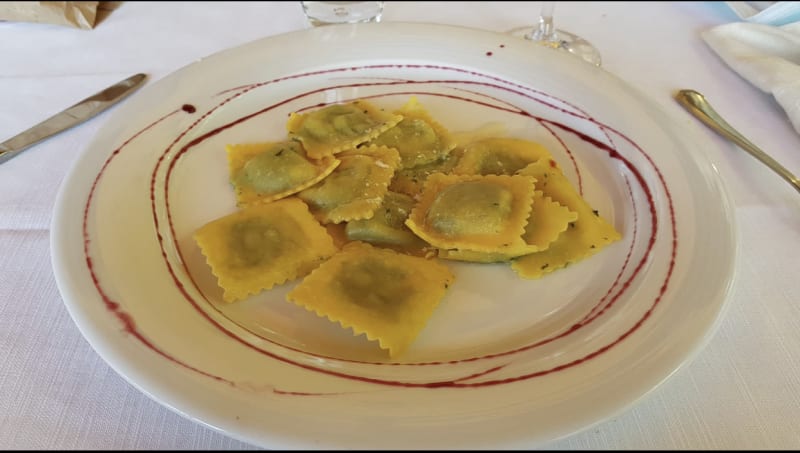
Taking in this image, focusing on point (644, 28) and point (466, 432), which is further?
point (644, 28)

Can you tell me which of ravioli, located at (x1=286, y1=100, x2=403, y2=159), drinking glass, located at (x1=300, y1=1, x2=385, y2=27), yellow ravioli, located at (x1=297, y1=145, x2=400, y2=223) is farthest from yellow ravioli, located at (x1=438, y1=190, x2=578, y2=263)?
drinking glass, located at (x1=300, y1=1, x2=385, y2=27)

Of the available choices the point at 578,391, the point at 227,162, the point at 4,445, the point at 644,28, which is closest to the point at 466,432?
the point at 578,391

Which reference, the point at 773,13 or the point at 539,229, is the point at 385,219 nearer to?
the point at 539,229

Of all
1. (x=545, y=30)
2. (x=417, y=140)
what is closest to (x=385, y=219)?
(x=417, y=140)

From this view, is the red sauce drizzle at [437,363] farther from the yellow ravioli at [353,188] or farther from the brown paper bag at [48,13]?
the brown paper bag at [48,13]

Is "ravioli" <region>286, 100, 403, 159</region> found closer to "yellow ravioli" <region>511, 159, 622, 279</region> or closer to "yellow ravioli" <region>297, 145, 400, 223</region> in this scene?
"yellow ravioli" <region>297, 145, 400, 223</region>

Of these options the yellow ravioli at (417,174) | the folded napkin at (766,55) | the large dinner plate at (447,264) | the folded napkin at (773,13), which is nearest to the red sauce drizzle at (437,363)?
the large dinner plate at (447,264)

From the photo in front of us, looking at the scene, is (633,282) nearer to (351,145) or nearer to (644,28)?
(351,145)
